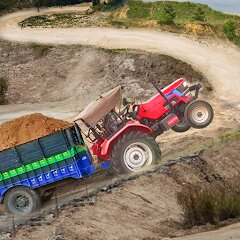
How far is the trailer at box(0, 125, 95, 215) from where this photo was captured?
591 inches

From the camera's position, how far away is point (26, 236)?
13453 millimetres

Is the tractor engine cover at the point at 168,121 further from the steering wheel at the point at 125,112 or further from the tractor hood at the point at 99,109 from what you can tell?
the tractor hood at the point at 99,109

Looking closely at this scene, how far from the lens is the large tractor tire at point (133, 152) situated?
1548cm

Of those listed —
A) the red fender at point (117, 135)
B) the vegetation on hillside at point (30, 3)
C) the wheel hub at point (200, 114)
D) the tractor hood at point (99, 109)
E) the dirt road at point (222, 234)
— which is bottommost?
the dirt road at point (222, 234)

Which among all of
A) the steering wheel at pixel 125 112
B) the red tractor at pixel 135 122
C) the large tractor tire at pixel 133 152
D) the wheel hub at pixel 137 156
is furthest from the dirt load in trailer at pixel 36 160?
the steering wheel at pixel 125 112

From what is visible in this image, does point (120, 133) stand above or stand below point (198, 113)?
above

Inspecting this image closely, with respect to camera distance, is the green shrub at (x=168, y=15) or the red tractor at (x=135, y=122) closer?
the red tractor at (x=135, y=122)

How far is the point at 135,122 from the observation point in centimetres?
1644

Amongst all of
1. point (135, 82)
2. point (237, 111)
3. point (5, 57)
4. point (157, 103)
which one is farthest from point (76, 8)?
point (157, 103)

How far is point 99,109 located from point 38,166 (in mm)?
2567

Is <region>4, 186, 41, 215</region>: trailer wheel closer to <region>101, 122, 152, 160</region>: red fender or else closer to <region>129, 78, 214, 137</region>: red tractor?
<region>101, 122, 152, 160</region>: red fender

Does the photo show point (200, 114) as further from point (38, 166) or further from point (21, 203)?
point (21, 203)

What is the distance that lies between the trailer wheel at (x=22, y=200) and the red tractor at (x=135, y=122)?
2.32m

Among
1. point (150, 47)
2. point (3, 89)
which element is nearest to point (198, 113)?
point (150, 47)
